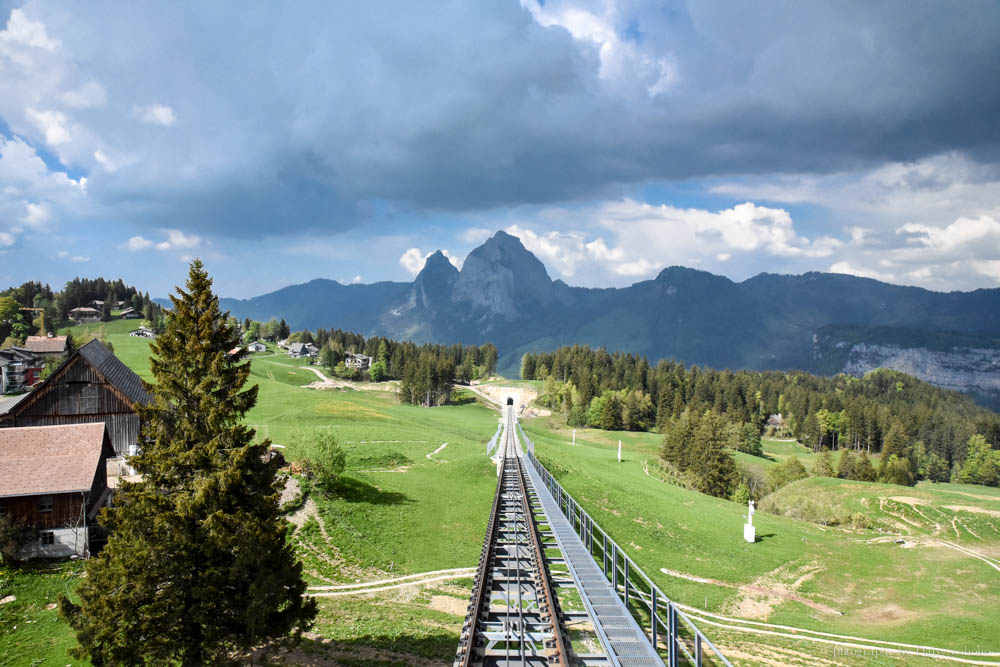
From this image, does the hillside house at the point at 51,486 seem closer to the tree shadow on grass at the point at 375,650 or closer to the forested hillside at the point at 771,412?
the tree shadow on grass at the point at 375,650

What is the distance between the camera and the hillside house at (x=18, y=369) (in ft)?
285

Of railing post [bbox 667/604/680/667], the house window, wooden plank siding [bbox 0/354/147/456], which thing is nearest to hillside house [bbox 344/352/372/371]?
wooden plank siding [bbox 0/354/147/456]

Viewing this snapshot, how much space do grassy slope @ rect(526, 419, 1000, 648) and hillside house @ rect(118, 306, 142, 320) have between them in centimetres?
18513

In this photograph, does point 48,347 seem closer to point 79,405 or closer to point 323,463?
point 79,405

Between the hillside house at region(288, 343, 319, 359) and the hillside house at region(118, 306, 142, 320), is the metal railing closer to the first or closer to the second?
the hillside house at region(288, 343, 319, 359)

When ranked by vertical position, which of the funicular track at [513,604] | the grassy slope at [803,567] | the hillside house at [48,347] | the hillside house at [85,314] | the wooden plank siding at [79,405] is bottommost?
the grassy slope at [803,567]

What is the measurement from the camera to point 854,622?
28312 millimetres

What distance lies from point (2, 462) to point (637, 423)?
390 feet

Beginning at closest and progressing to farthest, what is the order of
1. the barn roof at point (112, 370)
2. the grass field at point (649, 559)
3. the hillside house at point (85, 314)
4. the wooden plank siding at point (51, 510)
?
the grass field at point (649, 559), the wooden plank siding at point (51, 510), the barn roof at point (112, 370), the hillside house at point (85, 314)

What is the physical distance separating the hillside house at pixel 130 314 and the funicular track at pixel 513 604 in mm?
195603

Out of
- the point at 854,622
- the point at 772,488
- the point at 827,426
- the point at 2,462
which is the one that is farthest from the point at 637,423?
the point at 2,462

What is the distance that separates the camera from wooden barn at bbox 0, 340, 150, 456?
3675cm

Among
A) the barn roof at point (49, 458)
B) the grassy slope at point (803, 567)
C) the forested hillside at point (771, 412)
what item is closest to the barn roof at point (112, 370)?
the barn roof at point (49, 458)

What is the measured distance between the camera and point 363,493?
36.0 metres
